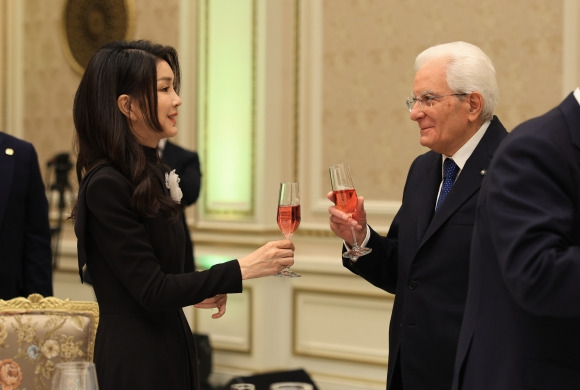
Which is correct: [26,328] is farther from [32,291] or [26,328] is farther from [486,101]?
[486,101]

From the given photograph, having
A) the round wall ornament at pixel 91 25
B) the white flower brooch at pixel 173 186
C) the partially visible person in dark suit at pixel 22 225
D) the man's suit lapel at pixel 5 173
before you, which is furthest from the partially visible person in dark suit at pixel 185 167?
the white flower brooch at pixel 173 186

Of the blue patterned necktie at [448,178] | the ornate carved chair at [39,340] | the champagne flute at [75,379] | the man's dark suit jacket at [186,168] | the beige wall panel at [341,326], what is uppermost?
the blue patterned necktie at [448,178]

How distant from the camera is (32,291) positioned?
132 inches

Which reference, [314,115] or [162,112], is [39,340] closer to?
[162,112]

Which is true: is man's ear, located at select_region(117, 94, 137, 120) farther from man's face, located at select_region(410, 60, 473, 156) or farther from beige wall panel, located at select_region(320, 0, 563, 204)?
beige wall panel, located at select_region(320, 0, 563, 204)

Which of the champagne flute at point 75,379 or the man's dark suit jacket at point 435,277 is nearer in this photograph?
the champagne flute at point 75,379

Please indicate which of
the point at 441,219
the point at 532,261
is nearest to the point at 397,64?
the point at 441,219

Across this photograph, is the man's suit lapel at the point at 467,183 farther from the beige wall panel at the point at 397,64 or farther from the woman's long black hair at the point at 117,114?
the beige wall panel at the point at 397,64

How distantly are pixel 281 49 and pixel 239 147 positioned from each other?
718 mm

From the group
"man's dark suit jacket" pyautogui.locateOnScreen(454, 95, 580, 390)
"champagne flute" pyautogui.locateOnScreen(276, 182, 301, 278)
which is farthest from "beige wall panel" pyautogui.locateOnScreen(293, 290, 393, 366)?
"man's dark suit jacket" pyautogui.locateOnScreen(454, 95, 580, 390)

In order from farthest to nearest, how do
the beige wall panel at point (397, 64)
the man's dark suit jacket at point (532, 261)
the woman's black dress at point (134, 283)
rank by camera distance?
the beige wall panel at point (397, 64)
the woman's black dress at point (134, 283)
the man's dark suit jacket at point (532, 261)

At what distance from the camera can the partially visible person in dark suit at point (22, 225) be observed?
10.7 feet

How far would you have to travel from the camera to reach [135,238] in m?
2.11

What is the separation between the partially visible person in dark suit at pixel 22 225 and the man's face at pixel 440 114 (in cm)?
179
